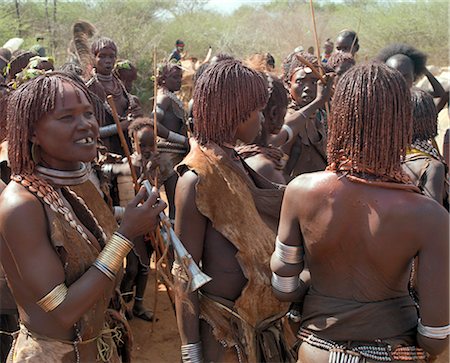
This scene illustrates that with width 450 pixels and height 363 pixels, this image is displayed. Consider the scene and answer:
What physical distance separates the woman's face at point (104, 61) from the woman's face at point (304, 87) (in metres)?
2.34

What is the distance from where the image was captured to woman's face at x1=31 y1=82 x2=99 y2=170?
2018 mm

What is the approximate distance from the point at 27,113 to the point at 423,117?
9.24 feet

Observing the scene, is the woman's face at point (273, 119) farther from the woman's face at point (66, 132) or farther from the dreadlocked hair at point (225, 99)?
the woman's face at point (66, 132)

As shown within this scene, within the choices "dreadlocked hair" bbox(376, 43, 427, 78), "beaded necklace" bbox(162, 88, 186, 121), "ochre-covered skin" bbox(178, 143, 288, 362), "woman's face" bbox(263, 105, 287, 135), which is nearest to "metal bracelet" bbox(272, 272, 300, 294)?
"ochre-covered skin" bbox(178, 143, 288, 362)

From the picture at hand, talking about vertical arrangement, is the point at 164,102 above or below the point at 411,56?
below

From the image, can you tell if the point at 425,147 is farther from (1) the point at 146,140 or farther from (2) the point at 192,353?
(1) the point at 146,140

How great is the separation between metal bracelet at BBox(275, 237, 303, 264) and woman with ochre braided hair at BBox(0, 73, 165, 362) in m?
0.50

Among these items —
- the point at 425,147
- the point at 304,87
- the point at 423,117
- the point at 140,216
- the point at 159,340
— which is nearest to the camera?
the point at 140,216

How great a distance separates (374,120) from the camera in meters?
1.92

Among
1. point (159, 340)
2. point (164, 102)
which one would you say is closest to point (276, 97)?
point (159, 340)

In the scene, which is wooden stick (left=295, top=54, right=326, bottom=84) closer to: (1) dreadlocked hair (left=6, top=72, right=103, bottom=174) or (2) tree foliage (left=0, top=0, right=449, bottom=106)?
(1) dreadlocked hair (left=6, top=72, right=103, bottom=174)

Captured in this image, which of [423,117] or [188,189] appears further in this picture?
[423,117]

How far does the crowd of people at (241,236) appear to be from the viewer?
6.12 ft

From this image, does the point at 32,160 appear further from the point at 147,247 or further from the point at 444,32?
the point at 444,32
